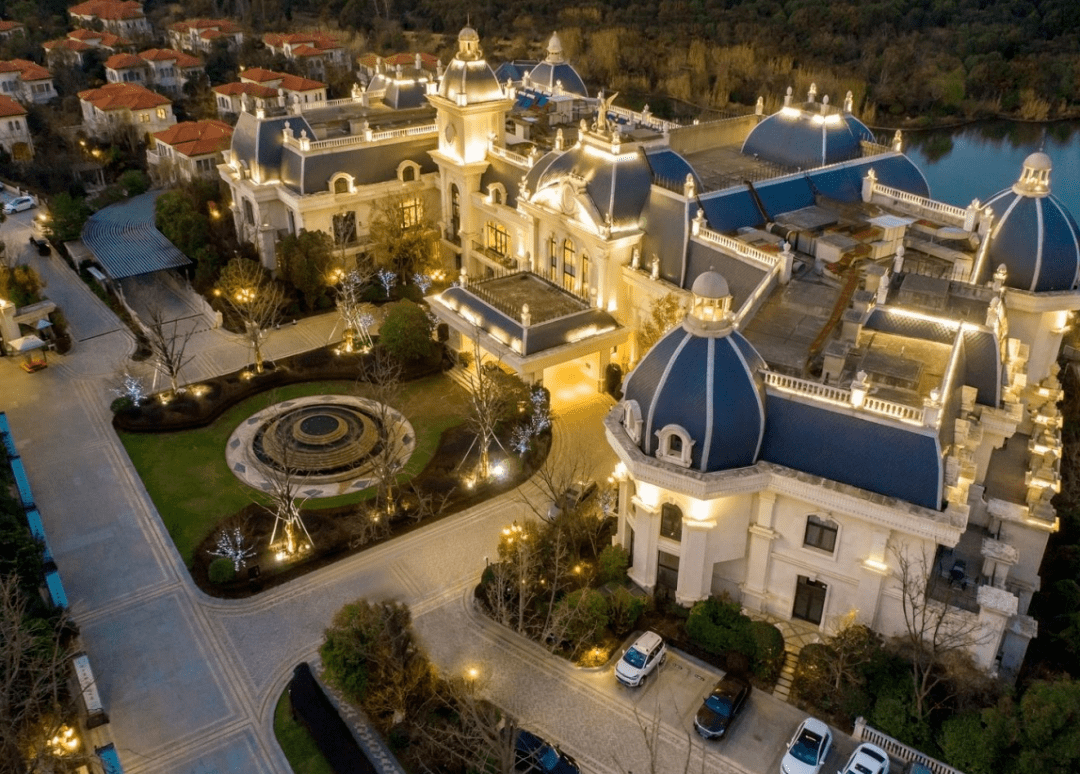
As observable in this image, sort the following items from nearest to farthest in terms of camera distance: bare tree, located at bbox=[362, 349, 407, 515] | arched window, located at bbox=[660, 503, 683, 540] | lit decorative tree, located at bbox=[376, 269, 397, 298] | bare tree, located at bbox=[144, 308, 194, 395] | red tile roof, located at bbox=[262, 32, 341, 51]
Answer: arched window, located at bbox=[660, 503, 683, 540], bare tree, located at bbox=[362, 349, 407, 515], bare tree, located at bbox=[144, 308, 194, 395], lit decorative tree, located at bbox=[376, 269, 397, 298], red tile roof, located at bbox=[262, 32, 341, 51]

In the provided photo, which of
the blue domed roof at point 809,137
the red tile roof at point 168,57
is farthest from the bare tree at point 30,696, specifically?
the red tile roof at point 168,57

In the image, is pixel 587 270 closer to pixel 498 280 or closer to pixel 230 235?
pixel 498 280

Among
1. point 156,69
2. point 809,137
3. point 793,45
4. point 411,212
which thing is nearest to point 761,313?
point 809,137

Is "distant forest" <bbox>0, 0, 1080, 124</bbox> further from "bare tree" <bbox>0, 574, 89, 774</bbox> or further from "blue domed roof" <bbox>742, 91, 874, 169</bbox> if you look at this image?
"bare tree" <bbox>0, 574, 89, 774</bbox>

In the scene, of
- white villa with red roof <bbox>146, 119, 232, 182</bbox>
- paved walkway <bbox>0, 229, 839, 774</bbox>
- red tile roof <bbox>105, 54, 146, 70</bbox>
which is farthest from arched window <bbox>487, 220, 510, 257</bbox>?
red tile roof <bbox>105, 54, 146, 70</bbox>

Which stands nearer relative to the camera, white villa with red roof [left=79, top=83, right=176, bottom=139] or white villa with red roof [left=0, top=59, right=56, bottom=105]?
white villa with red roof [left=79, top=83, right=176, bottom=139]

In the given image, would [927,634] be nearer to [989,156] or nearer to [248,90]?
[989,156]

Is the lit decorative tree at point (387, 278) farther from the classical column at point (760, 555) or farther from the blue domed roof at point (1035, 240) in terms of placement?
the blue domed roof at point (1035, 240)
